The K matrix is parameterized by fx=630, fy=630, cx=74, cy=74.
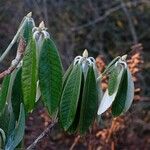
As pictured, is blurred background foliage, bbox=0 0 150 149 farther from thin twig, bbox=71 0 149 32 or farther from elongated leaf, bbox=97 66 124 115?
elongated leaf, bbox=97 66 124 115

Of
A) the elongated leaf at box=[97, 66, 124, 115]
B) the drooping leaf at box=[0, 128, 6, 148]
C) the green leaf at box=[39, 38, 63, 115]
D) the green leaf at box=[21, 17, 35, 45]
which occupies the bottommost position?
the drooping leaf at box=[0, 128, 6, 148]

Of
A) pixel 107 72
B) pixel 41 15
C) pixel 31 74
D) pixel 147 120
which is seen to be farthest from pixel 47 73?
pixel 41 15

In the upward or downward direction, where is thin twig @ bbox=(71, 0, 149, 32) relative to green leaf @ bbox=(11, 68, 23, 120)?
upward

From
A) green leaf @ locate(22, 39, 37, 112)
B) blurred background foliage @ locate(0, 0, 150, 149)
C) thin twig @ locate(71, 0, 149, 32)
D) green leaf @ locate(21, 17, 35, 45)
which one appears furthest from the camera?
thin twig @ locate(71, 0, 149, 32)

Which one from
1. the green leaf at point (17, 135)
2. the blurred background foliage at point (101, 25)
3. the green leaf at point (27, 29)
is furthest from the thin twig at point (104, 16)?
the green leaf at point (17, 135)

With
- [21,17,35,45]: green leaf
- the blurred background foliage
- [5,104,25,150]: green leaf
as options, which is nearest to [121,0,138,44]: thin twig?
the blurred background foliage

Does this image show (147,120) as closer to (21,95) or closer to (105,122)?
(105,122)

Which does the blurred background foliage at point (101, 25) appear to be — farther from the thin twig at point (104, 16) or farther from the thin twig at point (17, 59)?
the thin twig at point (17, 59)
